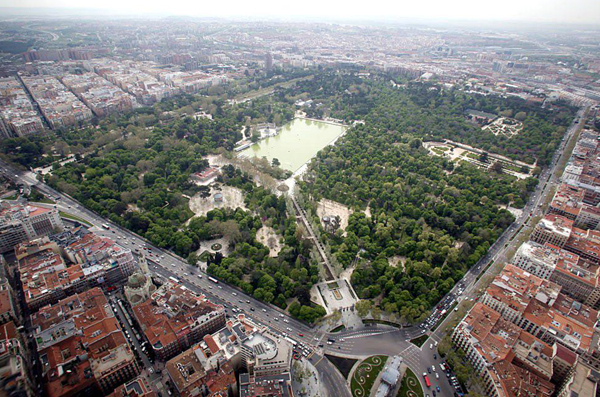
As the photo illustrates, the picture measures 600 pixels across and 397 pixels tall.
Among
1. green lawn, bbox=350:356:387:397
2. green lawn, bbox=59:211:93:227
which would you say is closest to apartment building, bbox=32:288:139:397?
green lawn, bbox=59:211:93:227

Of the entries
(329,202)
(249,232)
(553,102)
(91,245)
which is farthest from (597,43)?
(91,245)

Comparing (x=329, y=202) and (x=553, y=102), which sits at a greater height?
(x=553, y=102)

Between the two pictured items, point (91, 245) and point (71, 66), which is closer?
point (91, 245)

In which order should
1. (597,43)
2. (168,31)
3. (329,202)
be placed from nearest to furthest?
(329,202)
(597,43)
(168,31)

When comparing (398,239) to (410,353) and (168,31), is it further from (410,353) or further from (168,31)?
(168,31)

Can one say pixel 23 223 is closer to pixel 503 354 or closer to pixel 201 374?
pixel 201 374

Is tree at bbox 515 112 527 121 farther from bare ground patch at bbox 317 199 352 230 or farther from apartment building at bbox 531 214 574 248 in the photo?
bare ground patch at bbox 317 199 352 230
